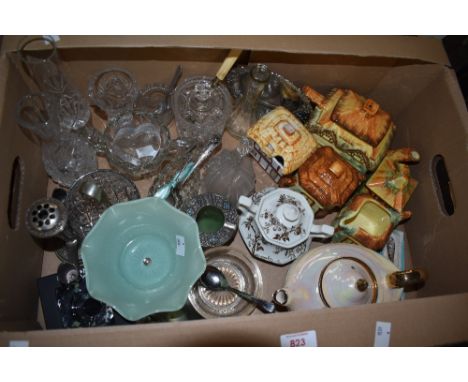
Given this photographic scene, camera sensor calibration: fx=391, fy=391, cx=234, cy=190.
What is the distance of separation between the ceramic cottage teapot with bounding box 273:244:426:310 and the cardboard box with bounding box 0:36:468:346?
3.1 inches

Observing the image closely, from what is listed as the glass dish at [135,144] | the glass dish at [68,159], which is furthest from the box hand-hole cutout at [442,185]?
the glass dish at [68,159]

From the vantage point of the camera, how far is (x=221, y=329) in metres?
0.54

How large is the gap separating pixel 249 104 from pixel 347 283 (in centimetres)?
45

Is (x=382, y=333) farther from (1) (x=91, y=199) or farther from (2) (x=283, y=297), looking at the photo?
(1) (x=91, y=199)

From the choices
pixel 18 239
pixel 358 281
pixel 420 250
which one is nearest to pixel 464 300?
pixel 358 281

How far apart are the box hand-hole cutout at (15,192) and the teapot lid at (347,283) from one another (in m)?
0.57

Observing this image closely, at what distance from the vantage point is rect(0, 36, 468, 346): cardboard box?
55 cm

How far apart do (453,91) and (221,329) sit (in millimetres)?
614

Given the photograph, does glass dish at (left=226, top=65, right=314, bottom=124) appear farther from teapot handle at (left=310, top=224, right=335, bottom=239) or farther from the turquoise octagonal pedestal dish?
the turquoise octagonal pedestal dish

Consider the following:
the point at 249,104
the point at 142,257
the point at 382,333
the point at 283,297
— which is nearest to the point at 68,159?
the point at 142,257

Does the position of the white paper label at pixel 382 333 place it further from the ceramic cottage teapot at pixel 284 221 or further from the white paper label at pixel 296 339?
the ceramic cottage teapot at pixel 284 221

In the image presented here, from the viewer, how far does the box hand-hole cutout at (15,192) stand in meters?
0.72

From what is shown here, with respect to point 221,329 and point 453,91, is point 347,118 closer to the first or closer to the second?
point 453,91

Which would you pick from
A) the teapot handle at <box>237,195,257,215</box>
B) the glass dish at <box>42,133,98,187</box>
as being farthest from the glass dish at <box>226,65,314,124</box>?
the glass dish at <box>42,133,98,187</box>
